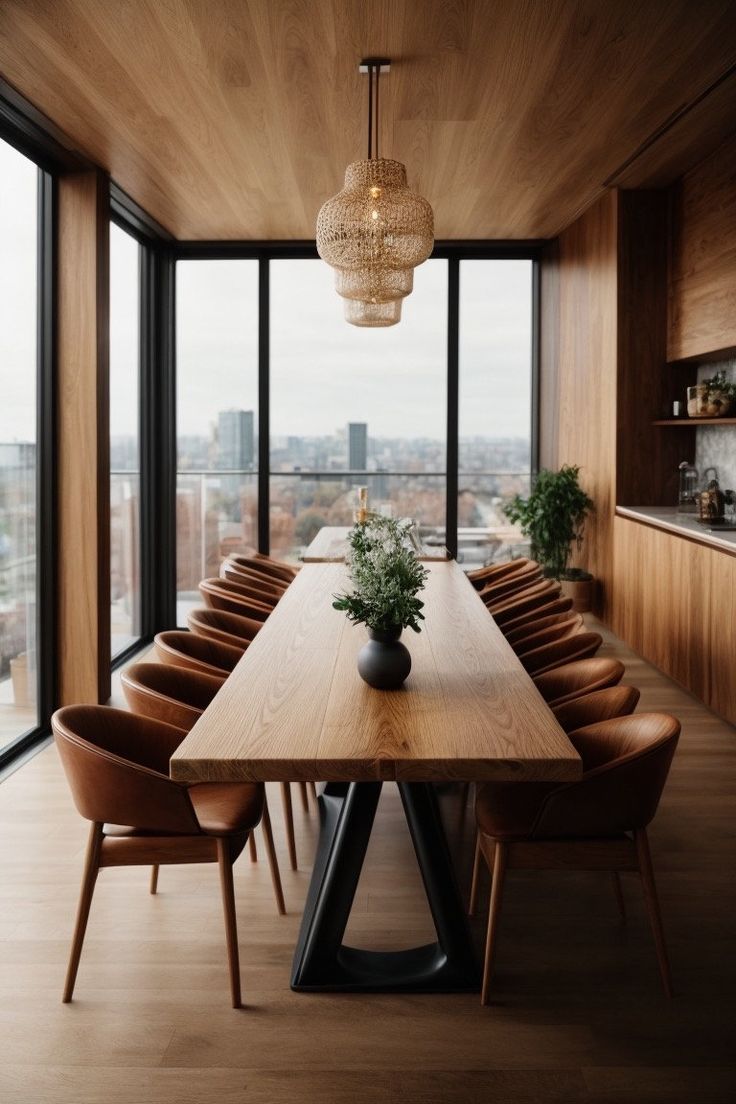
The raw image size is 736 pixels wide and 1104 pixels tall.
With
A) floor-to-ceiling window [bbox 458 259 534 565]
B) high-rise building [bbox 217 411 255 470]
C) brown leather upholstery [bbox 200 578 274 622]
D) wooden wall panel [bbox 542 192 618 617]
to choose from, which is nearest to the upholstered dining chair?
brown leather upholstery [bbox 200 578 274 622]

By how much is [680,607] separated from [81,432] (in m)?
3.51

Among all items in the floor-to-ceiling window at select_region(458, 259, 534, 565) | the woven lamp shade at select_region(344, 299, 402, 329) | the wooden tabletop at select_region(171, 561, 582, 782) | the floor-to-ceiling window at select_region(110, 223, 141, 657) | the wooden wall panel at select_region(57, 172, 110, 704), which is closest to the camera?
the wooden tabletop at select_region(171, 561, 582, 782)

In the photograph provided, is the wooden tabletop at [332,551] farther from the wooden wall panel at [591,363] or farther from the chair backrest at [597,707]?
the chair backrest at [597,707]

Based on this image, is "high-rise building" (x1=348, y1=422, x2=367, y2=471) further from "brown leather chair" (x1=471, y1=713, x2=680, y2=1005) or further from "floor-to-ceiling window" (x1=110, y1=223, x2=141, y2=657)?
"brown leather chair" (x1=471, y1=713, x2=680, y2=1005)

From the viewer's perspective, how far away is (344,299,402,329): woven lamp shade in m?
6.36

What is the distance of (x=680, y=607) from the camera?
5578 mm

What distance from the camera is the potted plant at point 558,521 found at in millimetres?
7316

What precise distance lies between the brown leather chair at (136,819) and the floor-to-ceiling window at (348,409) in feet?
18.4

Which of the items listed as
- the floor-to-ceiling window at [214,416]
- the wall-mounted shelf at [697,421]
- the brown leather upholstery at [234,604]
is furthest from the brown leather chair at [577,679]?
the floor-to-ceiling window at [214,416]

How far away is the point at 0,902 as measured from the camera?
10.2 feet

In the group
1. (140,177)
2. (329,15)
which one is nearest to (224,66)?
(329,15)

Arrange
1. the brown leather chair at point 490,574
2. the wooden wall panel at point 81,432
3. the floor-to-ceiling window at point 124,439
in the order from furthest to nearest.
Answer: the floor-to-ceiling window at point 124,439
the brown leather chair at point 490,574
the wooden wall panel at point 81,432

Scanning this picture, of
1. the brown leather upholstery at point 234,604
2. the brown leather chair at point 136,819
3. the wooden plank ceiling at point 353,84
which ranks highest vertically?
the wooden plank ceiling at point 353,84

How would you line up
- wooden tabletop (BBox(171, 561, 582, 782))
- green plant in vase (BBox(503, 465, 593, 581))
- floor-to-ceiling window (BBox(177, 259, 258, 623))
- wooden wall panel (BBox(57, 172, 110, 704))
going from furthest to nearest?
1. floor-to-ceiling window (BBox(177, 259, 258, 623))
2. green plant in vase (BBox(503, 465, 593, 581))
3. wooden wall panel (BBox(57, 172, 110, 704))
4. wooden tabletop (BBox(171, 561, 582, 782))
